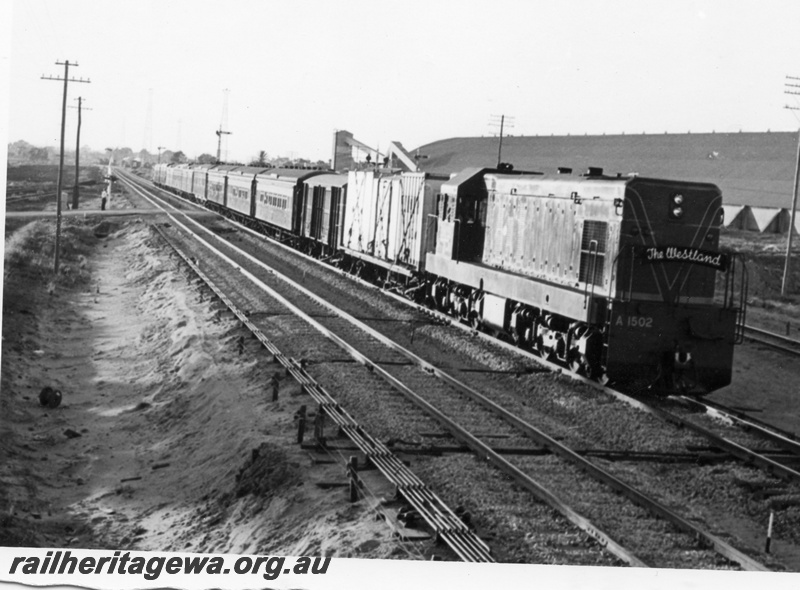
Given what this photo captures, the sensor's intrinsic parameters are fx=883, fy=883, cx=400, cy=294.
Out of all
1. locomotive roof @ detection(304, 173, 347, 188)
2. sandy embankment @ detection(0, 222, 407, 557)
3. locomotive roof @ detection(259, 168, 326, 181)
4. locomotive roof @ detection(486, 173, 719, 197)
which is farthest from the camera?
locomotive roof @ detection(259, 168, 326, 181)

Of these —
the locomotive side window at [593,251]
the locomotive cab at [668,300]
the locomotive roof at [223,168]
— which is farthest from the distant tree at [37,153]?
the locomotive cab at [668,300]

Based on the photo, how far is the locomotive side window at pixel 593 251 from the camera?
48.0ft

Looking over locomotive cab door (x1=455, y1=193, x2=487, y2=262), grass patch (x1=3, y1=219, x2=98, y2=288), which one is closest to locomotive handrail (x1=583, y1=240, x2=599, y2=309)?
locomotive cab door (x1=455, y1=193, x2=487, y2=262)

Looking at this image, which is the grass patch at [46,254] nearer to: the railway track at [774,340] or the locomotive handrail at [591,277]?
the locomotive handrail at [591,277]

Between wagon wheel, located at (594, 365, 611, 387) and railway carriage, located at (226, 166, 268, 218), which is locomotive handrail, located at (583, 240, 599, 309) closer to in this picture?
wagon wheel, located at (594, 365, 611, 387)

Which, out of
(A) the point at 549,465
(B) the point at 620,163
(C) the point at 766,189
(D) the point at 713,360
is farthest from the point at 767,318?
(B) the point at 620,163

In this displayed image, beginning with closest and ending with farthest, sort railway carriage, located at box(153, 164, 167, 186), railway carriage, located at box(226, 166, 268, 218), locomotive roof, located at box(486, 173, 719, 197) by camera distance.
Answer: locomotive roof, located at box(486, 173, 719, 197) < railway carriage, located at box(226, 166, 268, 218) < railway carriage, located at box(153, 164, 167, 186)

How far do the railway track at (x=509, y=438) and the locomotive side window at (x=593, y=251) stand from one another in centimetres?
286

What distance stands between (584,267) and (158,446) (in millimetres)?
7611

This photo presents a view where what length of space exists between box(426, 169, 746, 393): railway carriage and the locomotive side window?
0.06 ft

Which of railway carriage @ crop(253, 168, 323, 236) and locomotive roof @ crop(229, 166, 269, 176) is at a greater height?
locomotive roof @ crop(229, 166, 269, 176)

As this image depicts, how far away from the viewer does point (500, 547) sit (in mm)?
8109

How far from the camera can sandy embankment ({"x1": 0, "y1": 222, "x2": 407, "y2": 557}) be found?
9.61 m

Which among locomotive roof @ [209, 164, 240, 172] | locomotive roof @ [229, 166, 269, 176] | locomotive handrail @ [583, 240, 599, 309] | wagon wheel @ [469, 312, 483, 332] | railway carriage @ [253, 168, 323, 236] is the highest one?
locomotive roof @ [209, 164, 240, 172]
